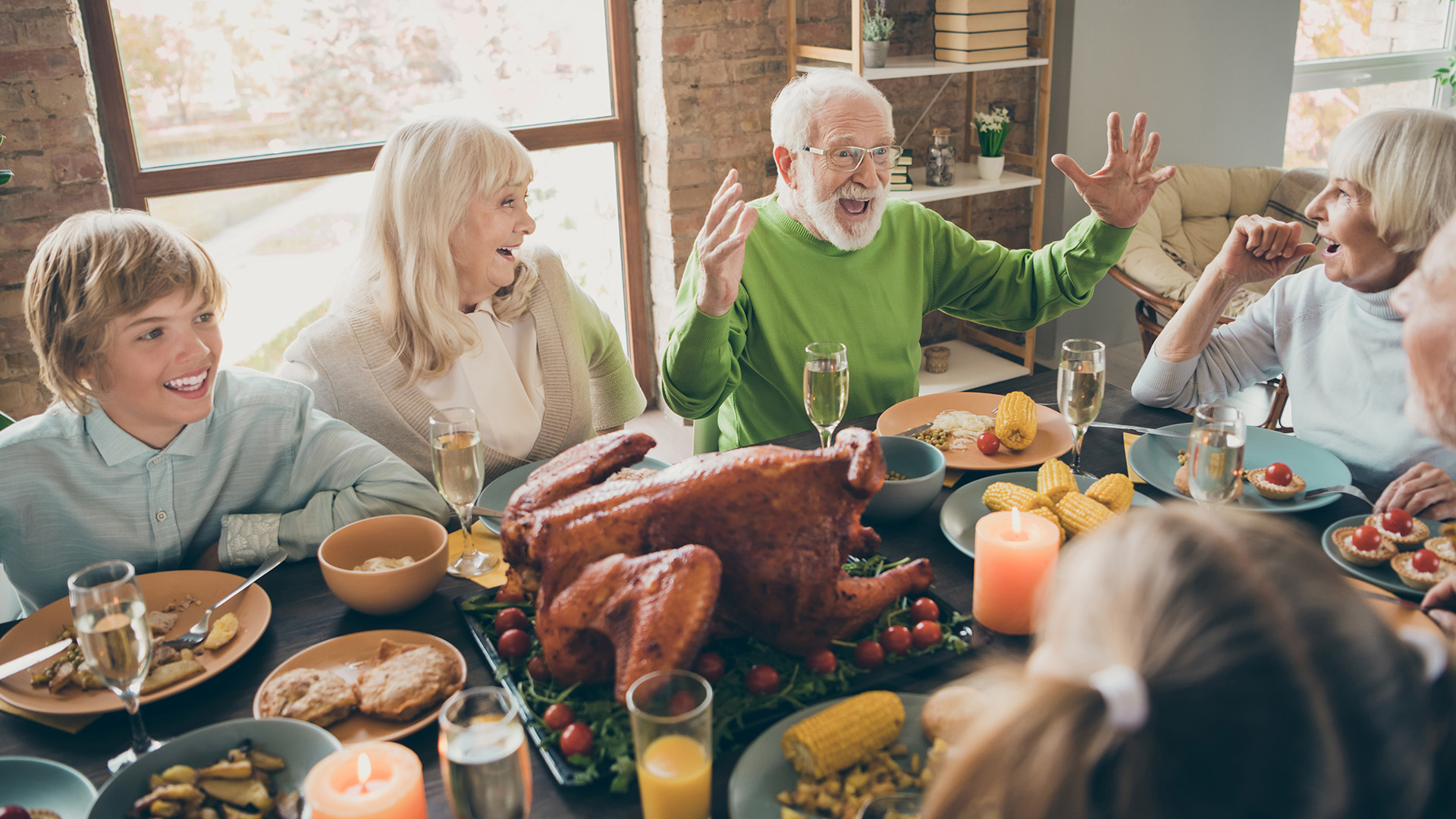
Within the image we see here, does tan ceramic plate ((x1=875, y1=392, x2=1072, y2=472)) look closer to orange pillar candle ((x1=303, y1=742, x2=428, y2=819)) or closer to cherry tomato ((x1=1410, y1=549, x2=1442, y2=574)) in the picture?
cherry tomato ((x1=1410, y1=549, x2=1442, y2=574))

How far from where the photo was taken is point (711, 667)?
1.09 metres

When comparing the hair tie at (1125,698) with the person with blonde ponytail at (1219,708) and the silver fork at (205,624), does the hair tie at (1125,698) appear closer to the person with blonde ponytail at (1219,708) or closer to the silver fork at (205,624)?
the person with blonde ponytail at (1219,708)

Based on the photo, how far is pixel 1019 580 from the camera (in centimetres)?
117

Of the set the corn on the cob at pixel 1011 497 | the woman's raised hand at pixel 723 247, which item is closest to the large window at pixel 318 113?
the woman's raised hand at pixel 723 247

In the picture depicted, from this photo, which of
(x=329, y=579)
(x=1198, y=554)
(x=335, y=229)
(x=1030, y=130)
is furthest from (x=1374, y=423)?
(x=335, y=229)

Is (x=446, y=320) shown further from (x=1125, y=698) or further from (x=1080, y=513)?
(x=1125, y=698)

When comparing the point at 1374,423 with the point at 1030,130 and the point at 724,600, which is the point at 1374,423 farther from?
the point at 1030,130

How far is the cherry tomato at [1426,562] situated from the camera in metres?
1.28

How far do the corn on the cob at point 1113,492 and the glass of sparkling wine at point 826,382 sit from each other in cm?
40

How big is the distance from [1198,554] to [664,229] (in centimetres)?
352

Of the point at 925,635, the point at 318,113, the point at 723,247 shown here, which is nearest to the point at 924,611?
the point at 925,635

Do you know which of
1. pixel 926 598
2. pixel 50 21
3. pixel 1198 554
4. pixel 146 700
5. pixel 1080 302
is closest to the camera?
pixel 1198 554

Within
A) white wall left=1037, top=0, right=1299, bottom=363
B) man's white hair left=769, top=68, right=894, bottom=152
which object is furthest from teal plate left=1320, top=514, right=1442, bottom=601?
white wall left=1037, top=0, right=1299, bottom=363

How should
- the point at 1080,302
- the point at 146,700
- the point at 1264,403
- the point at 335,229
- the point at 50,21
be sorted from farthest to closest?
the point at 1264,403
the point at 335,229
the point at 50,21
the point at 1080,302
the point at 146,700
